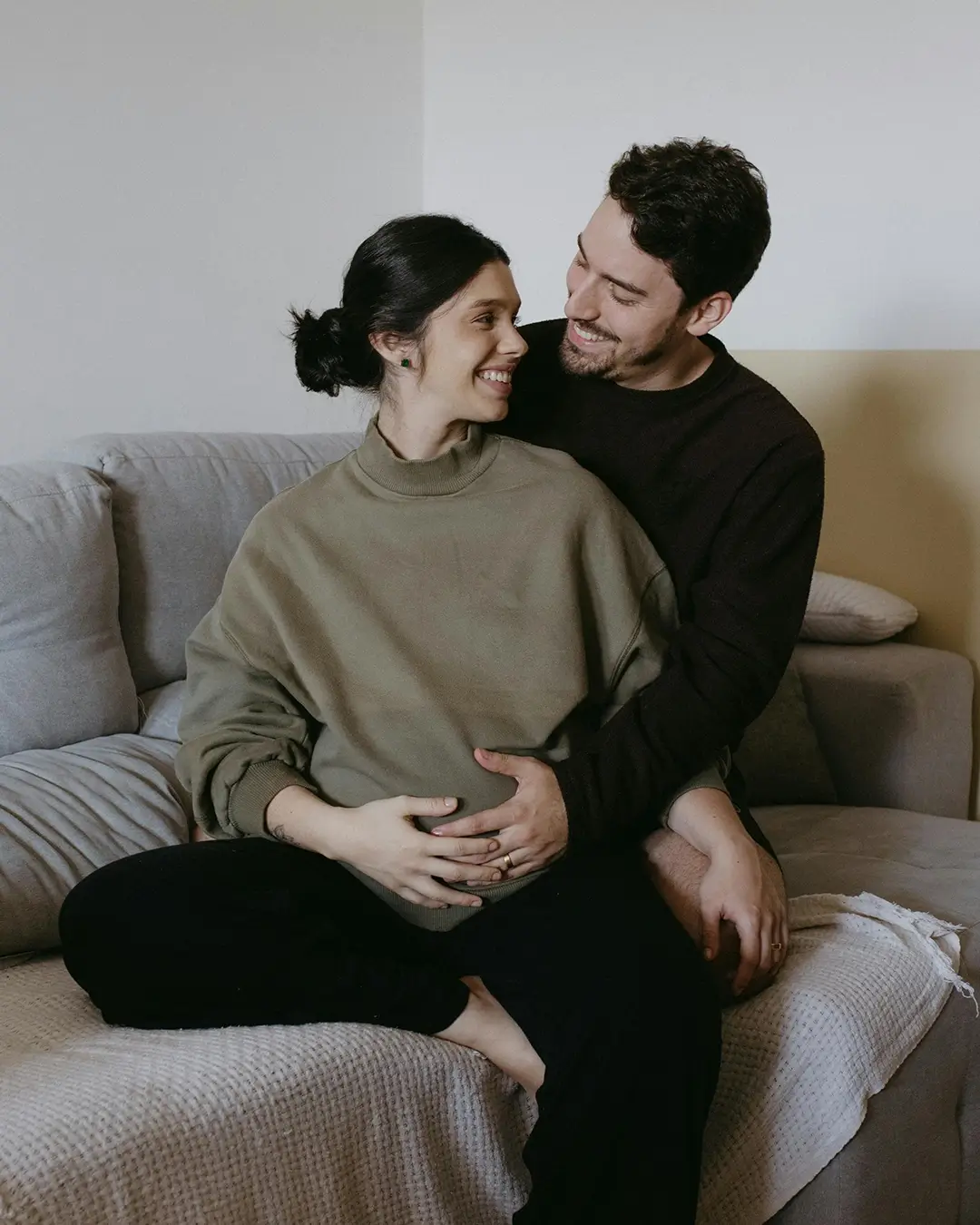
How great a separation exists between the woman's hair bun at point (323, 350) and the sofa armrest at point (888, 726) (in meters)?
1.03

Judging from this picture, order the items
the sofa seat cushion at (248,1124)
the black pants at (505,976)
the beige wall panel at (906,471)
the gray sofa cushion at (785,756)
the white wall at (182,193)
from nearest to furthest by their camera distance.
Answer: the sofa seat cushion at (248,1124) < the black pants at (505,976) < the gray sofa cushion at (785,756) < the white wall at (182,193) < the beige wall panel at (906,471)

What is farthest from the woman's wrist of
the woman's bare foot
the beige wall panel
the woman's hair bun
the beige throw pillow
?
the beige wall panel

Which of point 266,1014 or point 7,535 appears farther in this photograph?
point 7,535

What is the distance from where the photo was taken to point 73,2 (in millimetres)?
2395

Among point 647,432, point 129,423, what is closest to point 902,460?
point 647,432

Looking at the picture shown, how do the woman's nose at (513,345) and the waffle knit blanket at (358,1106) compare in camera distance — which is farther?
the woman's nose at (513,345)

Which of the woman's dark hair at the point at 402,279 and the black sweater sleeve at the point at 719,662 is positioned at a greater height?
the woman's dark hair at the point at 402,279

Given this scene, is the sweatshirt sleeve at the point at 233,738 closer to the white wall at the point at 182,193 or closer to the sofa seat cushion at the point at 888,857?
the sofa seat cushion at the point at 888,857

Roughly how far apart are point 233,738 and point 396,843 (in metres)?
0.23

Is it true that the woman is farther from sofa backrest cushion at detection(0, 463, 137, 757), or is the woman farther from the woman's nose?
sofa backrest cushion at detection(0, 463, 137, 757)

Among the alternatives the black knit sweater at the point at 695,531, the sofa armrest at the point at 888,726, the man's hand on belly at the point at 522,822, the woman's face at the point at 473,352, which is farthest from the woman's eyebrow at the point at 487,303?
the sofa armrest at the point at 888,726

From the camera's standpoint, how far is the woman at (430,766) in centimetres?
134

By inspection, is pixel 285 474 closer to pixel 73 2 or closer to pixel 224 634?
pixel 224 634

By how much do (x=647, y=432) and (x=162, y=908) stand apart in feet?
2.67
